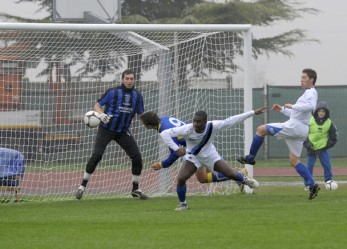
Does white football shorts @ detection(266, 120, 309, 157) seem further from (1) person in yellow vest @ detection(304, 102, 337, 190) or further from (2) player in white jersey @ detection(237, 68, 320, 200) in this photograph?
(1) person in yellow vest @ detection(304, 102, 337, 190)

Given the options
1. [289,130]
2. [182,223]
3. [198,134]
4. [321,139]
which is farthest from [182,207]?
[321,139]

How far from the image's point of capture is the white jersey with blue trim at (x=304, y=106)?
1603 centimetres

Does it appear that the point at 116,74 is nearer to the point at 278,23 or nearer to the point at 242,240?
the point at 242,240

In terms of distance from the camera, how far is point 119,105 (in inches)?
683

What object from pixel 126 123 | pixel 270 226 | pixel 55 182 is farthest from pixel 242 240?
pixel 55 182

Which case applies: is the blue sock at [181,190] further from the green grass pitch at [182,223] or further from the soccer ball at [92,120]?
the soccer ball at [92,120]

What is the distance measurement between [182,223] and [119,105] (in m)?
4.97

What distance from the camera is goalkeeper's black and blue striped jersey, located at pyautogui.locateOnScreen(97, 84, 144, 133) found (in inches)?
683

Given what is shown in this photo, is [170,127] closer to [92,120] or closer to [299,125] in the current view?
[92,120]

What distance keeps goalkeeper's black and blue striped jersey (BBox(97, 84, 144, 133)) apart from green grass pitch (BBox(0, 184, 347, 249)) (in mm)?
1278

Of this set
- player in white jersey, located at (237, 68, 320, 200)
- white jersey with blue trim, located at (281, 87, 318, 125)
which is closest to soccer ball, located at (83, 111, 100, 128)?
player in white jersey, located at (237, 68, 320, 200)

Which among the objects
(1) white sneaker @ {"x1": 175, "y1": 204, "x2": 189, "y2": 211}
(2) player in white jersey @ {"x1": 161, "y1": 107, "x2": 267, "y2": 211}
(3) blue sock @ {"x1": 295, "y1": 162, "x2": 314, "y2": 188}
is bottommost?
(1) white sneaker @ {"x1": 175, "y1": 204, "x2": 189, "y2": 211}

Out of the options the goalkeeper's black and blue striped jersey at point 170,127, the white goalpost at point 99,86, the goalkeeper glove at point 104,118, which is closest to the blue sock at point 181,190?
the goalkeeper's black and blue striped jersey at point 170,127

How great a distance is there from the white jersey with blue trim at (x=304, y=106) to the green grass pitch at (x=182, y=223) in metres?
1.31
